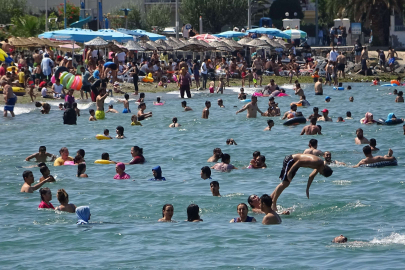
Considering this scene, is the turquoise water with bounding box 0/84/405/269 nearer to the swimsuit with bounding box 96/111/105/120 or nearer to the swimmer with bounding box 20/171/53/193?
the swimmer with bounding box 20/171/53/193

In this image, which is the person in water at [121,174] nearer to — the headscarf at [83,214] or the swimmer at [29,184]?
the swimmer at [29,184]

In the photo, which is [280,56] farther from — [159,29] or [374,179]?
[374,179]

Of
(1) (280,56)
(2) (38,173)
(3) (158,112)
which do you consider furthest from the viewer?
(1) (280,56)

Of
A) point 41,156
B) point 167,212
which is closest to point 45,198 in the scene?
point 167,212

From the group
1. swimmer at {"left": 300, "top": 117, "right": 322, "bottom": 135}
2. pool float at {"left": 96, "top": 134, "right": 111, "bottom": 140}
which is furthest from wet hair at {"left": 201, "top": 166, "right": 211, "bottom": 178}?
swimmer at {"left": 300, "top": 117, "right": 322, "bottom": 135}

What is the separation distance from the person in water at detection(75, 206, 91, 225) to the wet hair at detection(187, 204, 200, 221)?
1.69 metres

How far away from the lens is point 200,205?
13.1 meters

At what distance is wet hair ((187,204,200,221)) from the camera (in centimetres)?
1163

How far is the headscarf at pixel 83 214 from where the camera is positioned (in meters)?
11.4

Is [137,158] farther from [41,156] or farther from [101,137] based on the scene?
[101,137]

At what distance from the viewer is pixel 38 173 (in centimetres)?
1614

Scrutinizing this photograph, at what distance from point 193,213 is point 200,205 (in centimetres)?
144

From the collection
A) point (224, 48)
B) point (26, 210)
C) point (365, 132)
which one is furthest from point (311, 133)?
point (224, 48)

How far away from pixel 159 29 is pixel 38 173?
42.2 metres
